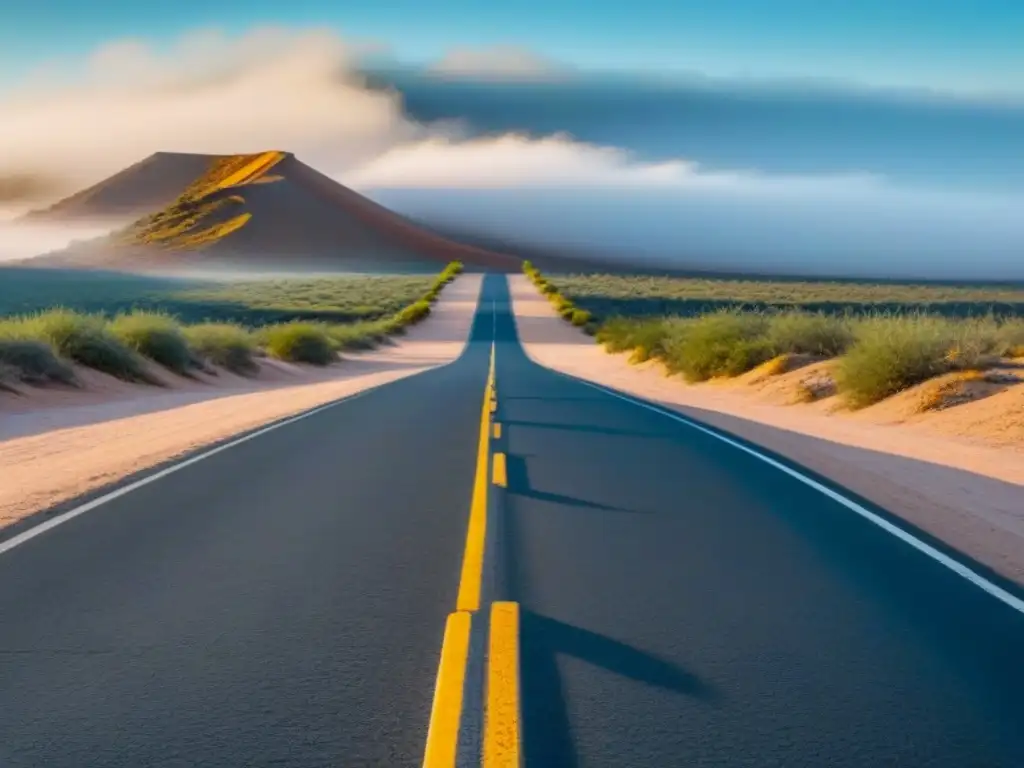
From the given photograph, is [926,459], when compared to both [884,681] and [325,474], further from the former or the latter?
[884,681]

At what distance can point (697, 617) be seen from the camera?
752 centimetres

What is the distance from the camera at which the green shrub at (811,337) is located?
33469 millimetres

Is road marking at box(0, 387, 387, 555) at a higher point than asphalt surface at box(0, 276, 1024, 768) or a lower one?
lower

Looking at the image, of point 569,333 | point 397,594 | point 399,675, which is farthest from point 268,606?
point 569,333

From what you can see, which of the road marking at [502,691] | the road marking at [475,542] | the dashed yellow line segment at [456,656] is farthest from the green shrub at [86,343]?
the road marking at [502,691]

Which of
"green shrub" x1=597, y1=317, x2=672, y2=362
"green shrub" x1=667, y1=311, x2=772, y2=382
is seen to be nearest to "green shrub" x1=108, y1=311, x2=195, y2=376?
"green shrub" x1=667, y1=311, x2=772, y2=382

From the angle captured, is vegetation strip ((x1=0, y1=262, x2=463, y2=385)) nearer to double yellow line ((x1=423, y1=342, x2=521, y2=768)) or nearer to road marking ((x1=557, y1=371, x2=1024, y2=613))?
road marking ((x1=557, y1=371, x2=1024, y2=613))

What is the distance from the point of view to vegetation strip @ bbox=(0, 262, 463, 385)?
27.2 metres

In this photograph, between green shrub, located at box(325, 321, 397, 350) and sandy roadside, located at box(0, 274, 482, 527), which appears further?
green shrub, located at box(325, 321, 397, 350)

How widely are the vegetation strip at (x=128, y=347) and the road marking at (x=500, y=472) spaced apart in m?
14.6

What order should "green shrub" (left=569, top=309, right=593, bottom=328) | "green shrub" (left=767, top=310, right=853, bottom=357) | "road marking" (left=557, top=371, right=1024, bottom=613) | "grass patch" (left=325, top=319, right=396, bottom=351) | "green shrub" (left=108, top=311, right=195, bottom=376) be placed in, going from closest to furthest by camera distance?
1. "road marking" (left=557, top=371, right=1024, bottom=613)
2. "green shrub" (left=767, top=310, right=853, bottom=357)
3. "green shrub" (left=108, top=311, right=195, bottom=376)
4. "grass patch" (left=325, top=319, right=396, bottom=351)
5. "green shrub" (left=569, top=309, right=593, bottom=328)

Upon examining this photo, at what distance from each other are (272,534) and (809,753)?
598 centimetres

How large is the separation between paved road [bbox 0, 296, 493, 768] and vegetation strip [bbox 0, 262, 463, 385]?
15129 millimetres

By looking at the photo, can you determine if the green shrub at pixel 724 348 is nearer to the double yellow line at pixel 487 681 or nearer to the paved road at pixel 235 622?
the paved road at pixel 235 622
